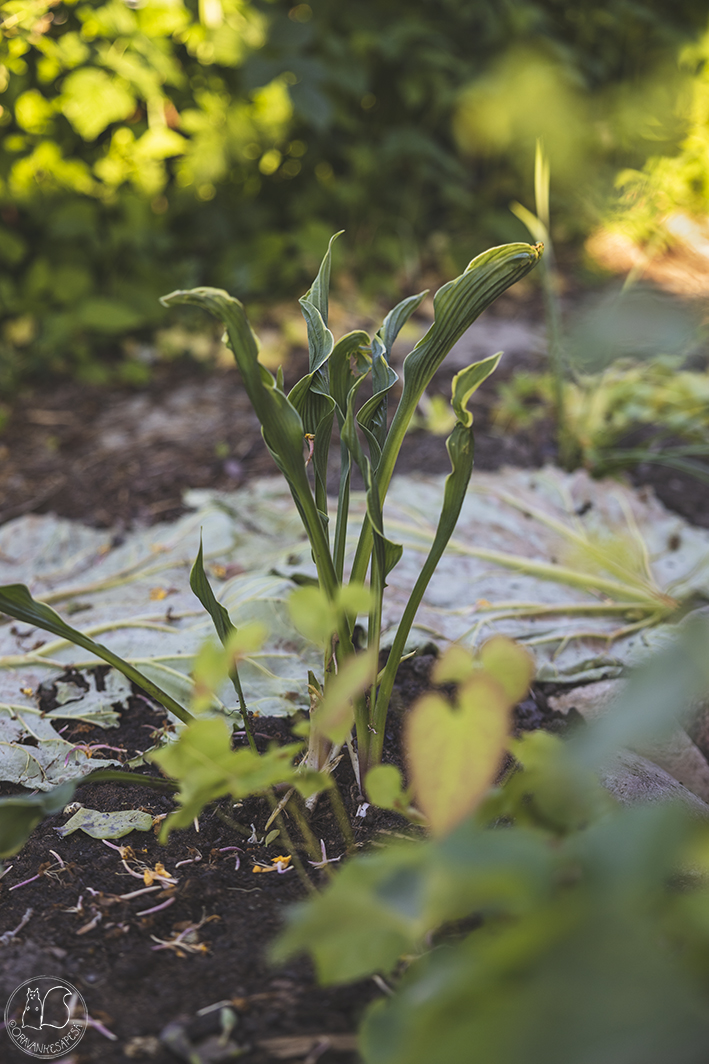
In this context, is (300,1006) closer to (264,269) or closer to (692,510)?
(692,510)

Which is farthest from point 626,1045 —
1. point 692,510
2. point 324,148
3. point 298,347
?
point 324,148

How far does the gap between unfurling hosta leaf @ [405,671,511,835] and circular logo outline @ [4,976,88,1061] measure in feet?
1.35

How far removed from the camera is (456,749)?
62 centimetres

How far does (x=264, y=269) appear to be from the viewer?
3.11m

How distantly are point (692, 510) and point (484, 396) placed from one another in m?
0.87

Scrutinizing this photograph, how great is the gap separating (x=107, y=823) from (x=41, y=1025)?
0.97ft

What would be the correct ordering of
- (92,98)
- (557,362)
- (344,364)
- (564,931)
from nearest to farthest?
1. (564,931)
2. (344,364)
3. (557,362)
4. (92,98)

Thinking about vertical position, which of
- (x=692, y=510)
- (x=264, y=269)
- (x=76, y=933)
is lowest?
(x=76, y=933)

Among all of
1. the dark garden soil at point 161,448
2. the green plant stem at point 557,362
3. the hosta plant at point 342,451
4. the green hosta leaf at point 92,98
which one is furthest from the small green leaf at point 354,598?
the green hosta leaf at point 92,98

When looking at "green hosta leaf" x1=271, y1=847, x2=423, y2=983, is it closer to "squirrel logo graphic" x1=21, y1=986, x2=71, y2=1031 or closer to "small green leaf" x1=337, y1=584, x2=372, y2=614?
A: "small green leaf" x1=337, y1=584, x2=372, y2=614

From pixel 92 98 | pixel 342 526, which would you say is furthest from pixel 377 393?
pixel 92 98

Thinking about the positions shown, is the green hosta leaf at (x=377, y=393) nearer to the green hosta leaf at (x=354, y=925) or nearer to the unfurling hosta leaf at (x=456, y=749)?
the unfurling hosta leaf at (x=456, y=749)

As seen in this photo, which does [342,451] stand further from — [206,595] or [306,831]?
[306,831]

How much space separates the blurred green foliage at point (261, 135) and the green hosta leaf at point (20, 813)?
226 centimetres
